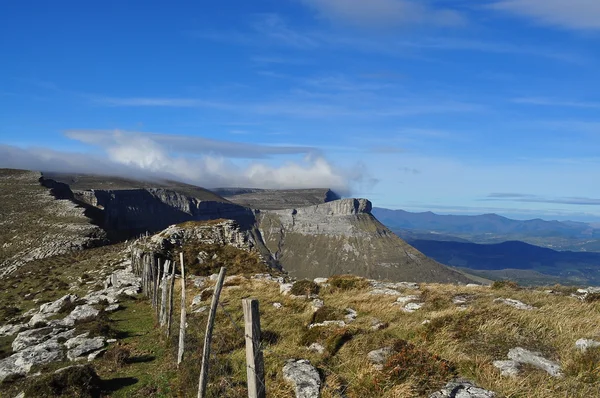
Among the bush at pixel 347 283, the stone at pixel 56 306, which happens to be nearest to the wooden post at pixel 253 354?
the bush at pixel 347 283

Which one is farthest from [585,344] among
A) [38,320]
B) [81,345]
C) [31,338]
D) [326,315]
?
[38,320]

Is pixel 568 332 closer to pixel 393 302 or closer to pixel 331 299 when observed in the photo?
pixel 393 302

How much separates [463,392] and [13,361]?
16060 millimetres

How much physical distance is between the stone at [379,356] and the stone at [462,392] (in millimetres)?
1789

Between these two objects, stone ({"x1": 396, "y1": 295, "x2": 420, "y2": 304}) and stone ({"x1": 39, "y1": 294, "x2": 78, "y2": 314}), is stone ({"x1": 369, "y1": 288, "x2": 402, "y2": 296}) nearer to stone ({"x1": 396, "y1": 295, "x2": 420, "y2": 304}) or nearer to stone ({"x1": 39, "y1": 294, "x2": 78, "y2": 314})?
stone ({"x1": 396, "y1": 295, "x2": 420, "y2": 304})

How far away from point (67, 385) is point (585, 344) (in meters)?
14.4

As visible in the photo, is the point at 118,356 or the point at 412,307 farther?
the point at 412,307

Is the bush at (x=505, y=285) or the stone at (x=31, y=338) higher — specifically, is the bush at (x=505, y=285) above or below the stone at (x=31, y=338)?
above

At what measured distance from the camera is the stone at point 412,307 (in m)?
17.4

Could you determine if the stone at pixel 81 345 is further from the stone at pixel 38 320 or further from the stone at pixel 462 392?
the stone at pixel 462 392

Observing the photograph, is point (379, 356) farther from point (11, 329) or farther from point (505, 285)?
point (11, 329)

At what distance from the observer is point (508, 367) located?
9.73 meters

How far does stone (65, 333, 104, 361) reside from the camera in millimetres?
16484

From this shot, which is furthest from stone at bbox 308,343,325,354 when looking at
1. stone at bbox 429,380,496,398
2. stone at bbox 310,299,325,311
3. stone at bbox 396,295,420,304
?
stone at bbox 396,295,420,304
